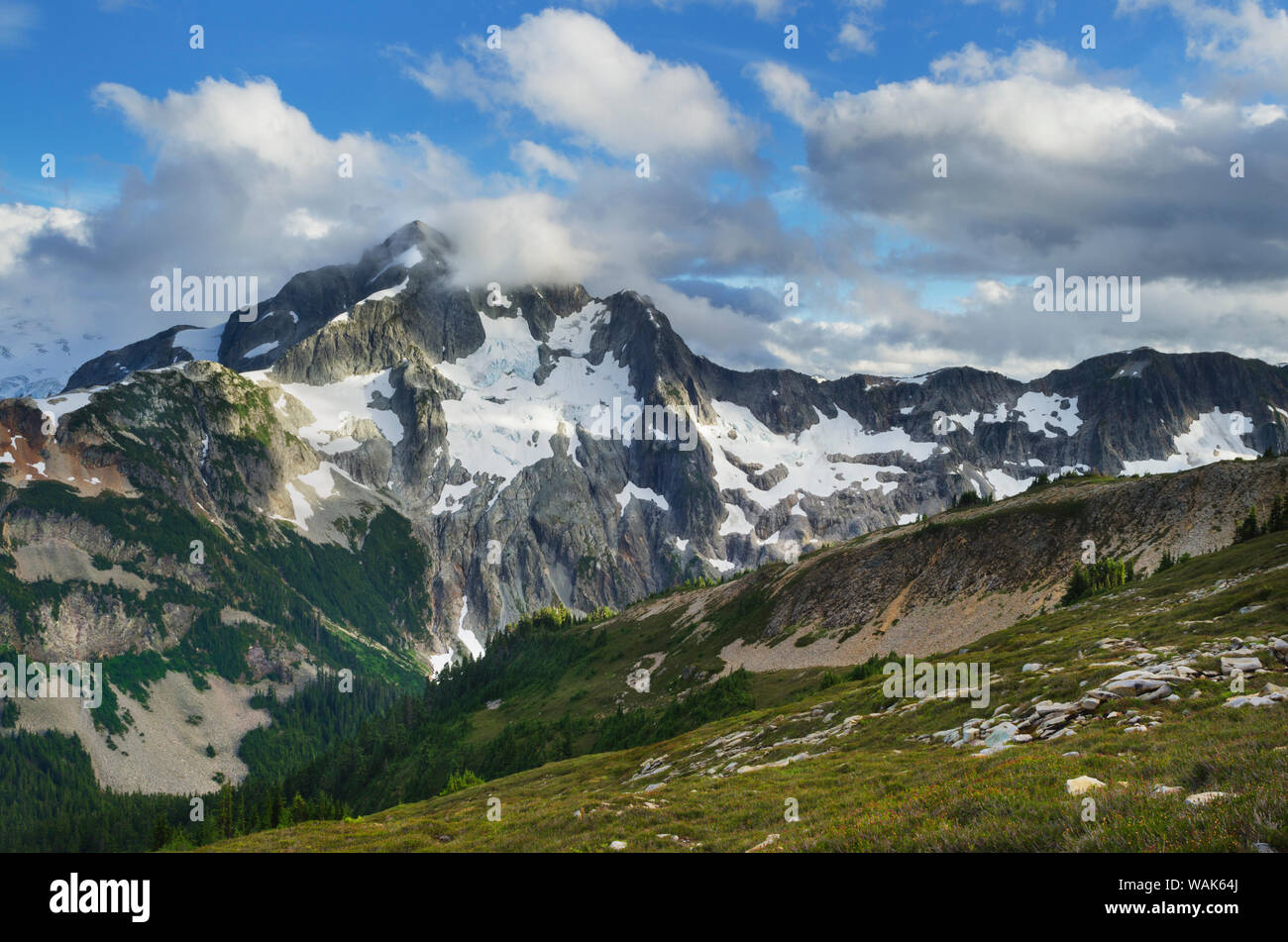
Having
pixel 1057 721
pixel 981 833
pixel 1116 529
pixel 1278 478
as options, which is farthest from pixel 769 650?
pixel 981 833

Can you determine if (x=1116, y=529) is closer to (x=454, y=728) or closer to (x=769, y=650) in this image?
(x=769, y=650)

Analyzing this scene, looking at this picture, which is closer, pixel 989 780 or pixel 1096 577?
pixel 989 780

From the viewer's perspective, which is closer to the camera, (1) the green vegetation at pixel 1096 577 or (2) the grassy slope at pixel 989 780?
(2) the grassy slope at pixel 989 780

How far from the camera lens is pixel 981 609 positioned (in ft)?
347

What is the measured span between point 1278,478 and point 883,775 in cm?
10738

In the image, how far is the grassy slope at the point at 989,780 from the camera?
1620 cm

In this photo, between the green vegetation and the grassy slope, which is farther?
the green vegetation

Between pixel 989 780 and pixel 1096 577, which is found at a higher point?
pixel 1096 577

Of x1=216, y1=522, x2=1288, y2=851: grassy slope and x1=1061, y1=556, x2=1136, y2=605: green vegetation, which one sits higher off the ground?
x1=1061, y1=556, x2=1136, y2=605: green vegetation

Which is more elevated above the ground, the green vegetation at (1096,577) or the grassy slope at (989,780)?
the green vegetation at (1096,577)

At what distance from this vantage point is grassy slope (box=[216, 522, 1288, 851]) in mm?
16203

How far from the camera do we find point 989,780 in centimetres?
2192
